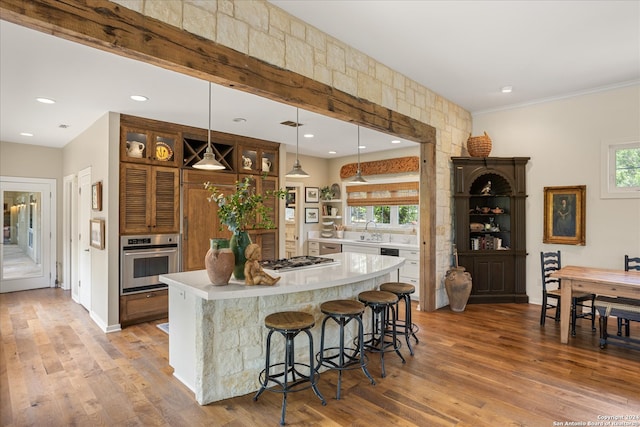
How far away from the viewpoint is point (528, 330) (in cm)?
414

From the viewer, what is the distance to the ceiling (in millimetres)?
2838

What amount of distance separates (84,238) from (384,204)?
514 cm

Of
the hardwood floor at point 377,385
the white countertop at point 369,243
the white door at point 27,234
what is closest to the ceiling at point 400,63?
the white door at point 27,234

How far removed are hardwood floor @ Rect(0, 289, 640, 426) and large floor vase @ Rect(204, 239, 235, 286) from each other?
92cm

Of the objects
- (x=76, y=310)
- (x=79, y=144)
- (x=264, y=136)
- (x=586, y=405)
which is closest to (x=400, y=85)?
(x=264, y=136)

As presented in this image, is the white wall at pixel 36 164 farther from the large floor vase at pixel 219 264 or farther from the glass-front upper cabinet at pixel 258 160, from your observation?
the large floor vase at pixel 219 264

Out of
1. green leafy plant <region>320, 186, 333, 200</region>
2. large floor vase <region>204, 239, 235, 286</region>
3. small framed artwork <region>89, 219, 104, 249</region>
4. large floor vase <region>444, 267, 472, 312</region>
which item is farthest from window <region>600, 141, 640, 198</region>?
small framed artwork <region>89, 219, 104, 249</region>

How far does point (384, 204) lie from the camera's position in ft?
23.3

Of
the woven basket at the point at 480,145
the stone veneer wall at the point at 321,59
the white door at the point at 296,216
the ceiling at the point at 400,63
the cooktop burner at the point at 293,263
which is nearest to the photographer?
the stone veneer wall at the point at 321,59

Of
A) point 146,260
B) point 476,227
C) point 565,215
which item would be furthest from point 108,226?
point 565,215

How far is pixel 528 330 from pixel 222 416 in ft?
11.5

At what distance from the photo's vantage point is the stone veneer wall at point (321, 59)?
225 centimetres

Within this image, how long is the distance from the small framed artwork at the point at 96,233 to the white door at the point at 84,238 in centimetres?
24

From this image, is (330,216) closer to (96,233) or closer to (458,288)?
(458,288)
